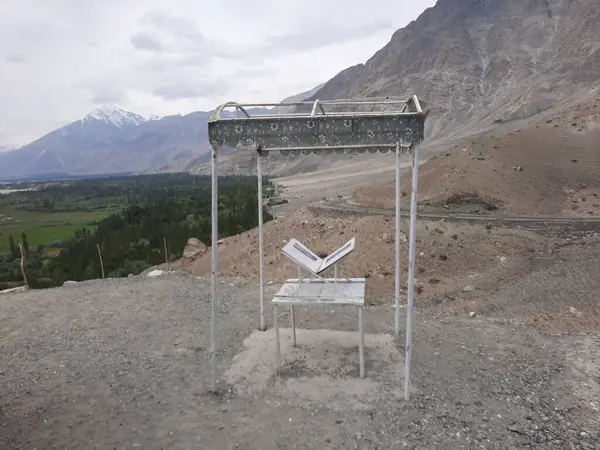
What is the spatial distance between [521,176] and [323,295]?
905 inches

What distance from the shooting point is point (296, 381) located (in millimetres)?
7637

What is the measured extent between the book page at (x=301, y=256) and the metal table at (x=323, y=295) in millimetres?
370

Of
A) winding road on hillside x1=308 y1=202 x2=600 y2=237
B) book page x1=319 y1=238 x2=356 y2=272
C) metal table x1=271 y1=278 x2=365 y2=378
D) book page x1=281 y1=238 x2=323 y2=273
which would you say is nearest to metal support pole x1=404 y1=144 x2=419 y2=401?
metal table x1=271 y1=278 x2=365 y2=378

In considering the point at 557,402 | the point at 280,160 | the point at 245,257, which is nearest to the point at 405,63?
the point at 280,160

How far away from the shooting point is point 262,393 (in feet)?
24.0

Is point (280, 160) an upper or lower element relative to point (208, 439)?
upper

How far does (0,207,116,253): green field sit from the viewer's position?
73562 millimetres

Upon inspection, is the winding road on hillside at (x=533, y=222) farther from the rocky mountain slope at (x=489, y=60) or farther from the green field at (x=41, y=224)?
the rocky mountain slope at (x=489, y=60)

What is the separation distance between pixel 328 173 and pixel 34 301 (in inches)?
3122

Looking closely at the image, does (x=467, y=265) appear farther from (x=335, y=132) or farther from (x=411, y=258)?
(x=335, y=132)

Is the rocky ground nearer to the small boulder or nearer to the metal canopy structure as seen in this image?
the small boulder

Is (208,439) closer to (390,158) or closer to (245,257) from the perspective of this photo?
(245,257)

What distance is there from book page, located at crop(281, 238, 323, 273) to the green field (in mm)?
66494

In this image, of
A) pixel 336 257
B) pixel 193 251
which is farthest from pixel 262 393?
pixel 193 251
